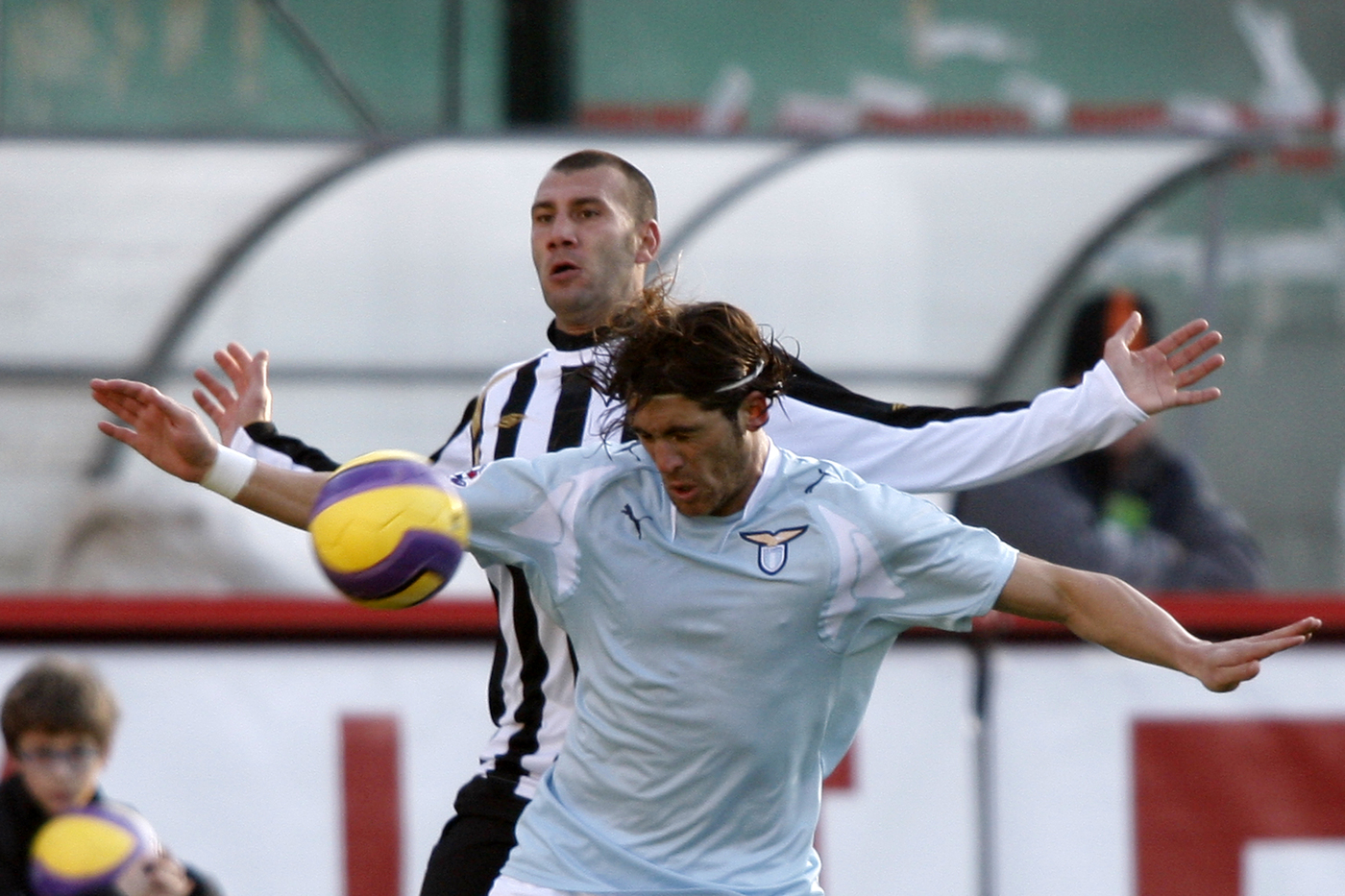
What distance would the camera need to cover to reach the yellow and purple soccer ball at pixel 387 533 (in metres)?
3.13

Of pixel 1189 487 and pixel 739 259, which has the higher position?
pixel 739 259

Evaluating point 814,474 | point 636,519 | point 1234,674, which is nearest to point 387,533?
point 636,519

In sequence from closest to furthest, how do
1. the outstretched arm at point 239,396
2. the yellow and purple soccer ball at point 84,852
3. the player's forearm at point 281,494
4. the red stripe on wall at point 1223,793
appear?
1. the player's forearm at point 281,494
2. the outstretched arm at point 239,396
3. the yellow and purple soccer ball at point 84,852
4. the red stripe on wall at point 1223,793

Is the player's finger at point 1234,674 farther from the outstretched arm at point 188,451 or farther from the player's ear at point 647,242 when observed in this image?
the outstretched arm at point 188,451

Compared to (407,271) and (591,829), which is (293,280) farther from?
(591,829)

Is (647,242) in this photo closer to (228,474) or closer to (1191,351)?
(228,474)

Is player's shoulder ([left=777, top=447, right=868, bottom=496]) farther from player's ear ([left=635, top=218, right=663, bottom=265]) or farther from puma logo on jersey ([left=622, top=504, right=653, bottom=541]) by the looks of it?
player's ear ([left=635, top=218, right=663, bottom=265])

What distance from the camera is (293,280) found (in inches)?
290

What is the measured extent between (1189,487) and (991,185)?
204 centimetres

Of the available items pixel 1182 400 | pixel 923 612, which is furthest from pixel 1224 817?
pixel 923 612

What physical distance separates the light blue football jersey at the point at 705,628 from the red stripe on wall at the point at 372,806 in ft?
6.34

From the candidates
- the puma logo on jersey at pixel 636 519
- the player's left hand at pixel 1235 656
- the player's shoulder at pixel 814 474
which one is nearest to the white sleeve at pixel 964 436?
the player's shoulder at pixel 814 474

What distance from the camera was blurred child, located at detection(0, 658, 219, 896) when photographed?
4.64 meters

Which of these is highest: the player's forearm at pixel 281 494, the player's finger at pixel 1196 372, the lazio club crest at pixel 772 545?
the player's finger at pixel 1196 372
